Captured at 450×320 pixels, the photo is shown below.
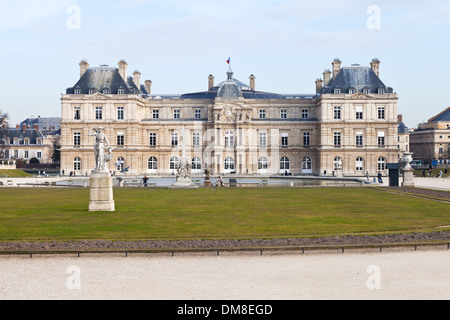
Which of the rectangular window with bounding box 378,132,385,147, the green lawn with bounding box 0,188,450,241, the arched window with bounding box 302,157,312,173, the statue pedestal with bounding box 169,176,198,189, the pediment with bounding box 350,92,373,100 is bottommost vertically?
the green lawn with bounding box 0,188,450,241

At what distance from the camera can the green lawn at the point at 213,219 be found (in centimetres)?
2039

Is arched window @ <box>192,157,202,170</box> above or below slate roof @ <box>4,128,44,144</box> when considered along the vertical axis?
below

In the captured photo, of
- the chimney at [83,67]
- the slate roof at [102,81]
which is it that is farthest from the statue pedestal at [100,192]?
the chimney at [83,67]

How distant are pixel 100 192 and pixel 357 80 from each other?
70063 mm

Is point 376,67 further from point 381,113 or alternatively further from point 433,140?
point 433,140

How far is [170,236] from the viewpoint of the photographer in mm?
19672

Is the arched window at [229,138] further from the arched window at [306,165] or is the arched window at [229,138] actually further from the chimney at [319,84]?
the chimney at [319,84]

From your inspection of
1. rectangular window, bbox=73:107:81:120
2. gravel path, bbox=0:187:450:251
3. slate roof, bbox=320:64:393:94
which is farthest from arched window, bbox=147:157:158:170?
gravel path, bbox=0:187:450:251

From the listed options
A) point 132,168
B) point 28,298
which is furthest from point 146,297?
point 132,168

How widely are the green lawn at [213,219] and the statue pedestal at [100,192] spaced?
72 centimetres

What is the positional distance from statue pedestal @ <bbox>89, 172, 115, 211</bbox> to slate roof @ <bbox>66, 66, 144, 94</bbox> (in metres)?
64.1

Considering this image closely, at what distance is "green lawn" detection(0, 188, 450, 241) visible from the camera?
803 inches

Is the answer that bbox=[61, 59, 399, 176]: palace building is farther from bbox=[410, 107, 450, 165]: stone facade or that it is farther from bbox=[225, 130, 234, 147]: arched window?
bbox=[410, 107, 450, 165]: stone facade

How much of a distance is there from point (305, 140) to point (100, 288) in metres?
82.4
